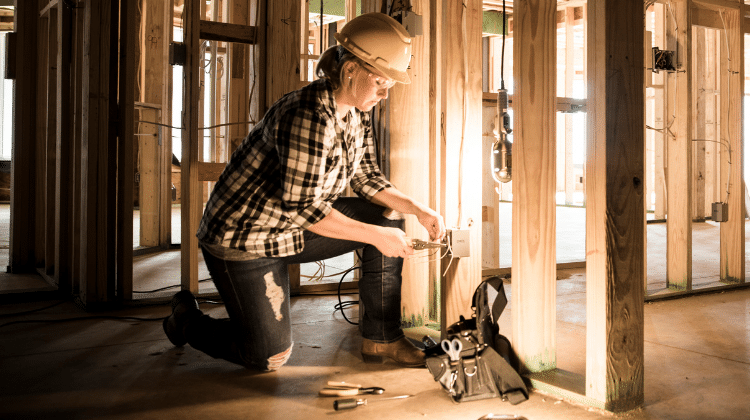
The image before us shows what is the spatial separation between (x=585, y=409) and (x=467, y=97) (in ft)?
3.61

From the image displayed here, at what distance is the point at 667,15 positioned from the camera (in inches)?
135

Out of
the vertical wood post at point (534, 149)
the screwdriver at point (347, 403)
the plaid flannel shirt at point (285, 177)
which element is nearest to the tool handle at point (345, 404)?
the screwdriver at point (347, 403)

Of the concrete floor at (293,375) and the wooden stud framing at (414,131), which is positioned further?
the wooden stud framing at (414,131)

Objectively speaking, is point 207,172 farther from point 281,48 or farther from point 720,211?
point 720,211

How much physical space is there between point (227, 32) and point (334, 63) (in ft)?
5.13

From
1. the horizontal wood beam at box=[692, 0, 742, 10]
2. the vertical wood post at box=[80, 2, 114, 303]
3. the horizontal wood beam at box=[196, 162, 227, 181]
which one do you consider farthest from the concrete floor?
the horizontal wood beam at box=[692, 0, 742, 10]

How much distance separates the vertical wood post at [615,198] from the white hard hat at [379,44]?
1.64 ft

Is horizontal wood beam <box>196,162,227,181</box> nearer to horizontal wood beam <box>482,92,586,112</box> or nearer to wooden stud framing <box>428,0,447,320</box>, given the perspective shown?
wooden stud framing <box>428,0,447,320</box>

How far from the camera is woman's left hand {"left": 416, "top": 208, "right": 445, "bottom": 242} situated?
1.92m

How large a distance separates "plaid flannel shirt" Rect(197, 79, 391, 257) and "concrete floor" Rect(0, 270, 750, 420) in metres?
0.42

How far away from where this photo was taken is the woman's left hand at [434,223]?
1920mm

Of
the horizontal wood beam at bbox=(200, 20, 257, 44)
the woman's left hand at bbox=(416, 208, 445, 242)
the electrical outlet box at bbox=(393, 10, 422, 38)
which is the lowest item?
the woman's left hand at bbox=(416, 208, 445, 242)

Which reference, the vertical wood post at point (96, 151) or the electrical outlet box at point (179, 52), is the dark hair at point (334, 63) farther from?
the vertical wood post at point (96, 151)

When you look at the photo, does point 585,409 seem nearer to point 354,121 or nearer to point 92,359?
point 354,121
